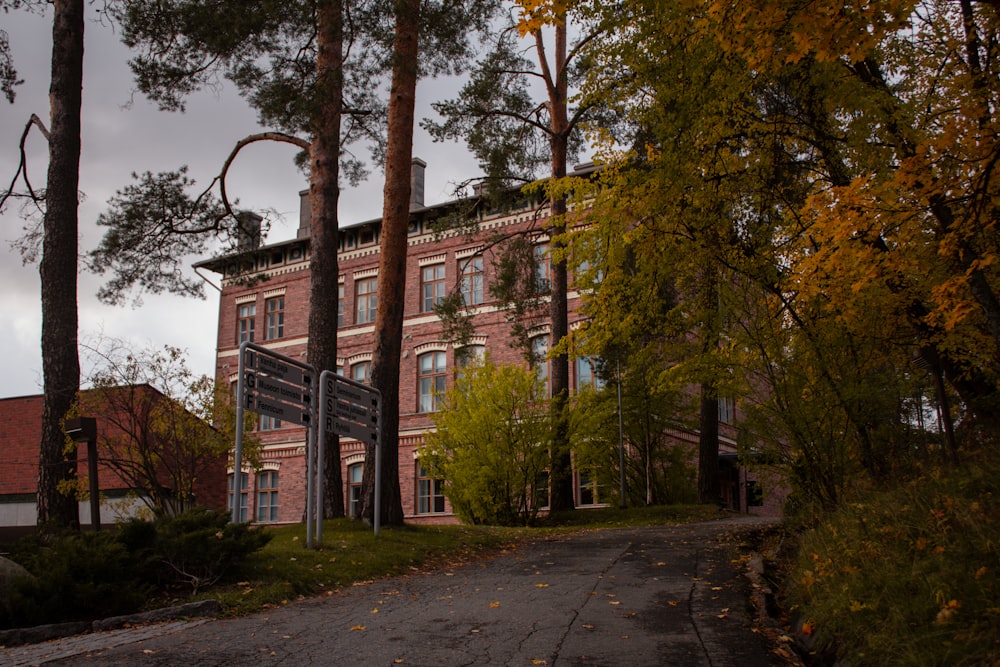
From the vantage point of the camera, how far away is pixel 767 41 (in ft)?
18.5

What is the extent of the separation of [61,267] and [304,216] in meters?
25.5

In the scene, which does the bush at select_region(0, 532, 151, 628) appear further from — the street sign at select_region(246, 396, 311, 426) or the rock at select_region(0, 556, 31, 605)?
the street sign at select_region(246, 396, 311, 426)

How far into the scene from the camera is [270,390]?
9477 mm

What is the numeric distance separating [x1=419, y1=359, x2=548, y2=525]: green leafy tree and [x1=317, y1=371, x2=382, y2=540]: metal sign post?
564 cm

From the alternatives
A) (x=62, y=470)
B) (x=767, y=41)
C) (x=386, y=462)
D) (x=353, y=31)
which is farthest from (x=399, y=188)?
(x=767, y=41)

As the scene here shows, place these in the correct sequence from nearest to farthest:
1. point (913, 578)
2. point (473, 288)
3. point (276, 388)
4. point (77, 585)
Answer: point (913, 578) → point (77, 585) → point (276, 388) → point (473, 288)

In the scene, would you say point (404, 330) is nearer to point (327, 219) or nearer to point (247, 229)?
point (247, 229)

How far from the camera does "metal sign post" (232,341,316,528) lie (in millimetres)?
8844

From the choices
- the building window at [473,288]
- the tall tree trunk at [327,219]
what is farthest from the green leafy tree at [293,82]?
the building window at [473,288]

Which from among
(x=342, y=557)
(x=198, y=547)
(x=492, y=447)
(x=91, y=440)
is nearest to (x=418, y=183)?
(x=492, y=447)

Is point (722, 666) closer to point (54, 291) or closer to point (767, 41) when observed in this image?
point (767, 41)

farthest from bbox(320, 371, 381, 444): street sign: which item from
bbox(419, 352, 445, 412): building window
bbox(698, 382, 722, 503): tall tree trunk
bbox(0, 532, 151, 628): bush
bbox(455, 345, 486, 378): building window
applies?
bbox(419, 352, 445, 412): building window

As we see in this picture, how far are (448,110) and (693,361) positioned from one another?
1018 centimetres

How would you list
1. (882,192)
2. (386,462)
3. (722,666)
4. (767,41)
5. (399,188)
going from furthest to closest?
(399,188) < (386,462) < (882,192) < (767,41) < (722,666)
